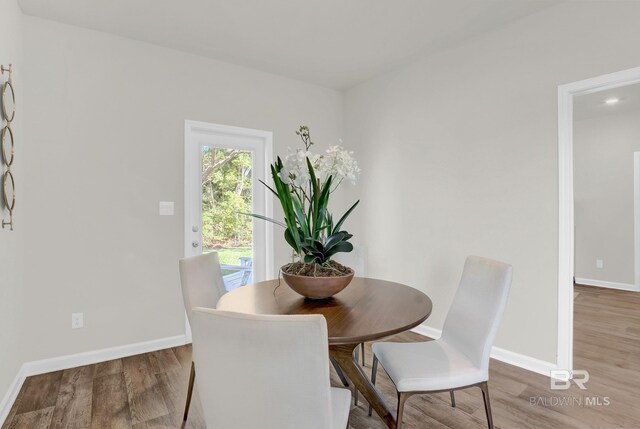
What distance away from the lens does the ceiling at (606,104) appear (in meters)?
3.84

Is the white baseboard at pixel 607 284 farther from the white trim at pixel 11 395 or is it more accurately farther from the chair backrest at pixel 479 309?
the white trim at pixel 11 395

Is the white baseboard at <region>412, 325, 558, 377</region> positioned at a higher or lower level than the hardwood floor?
Result: higher

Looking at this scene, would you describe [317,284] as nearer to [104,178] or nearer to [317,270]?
[317,270]

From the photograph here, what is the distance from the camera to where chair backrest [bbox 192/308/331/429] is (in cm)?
86

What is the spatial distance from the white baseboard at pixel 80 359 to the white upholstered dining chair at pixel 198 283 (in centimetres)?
113

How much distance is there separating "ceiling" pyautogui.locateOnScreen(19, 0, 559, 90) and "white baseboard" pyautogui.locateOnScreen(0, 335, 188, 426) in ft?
8.31

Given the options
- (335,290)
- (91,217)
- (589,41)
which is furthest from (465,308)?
(91,217)

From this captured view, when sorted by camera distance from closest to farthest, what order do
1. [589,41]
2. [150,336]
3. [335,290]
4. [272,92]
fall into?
[335,290] < [589,41] < [150,336] < [272,92]

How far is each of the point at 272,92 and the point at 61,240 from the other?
Result: 2.33 meters

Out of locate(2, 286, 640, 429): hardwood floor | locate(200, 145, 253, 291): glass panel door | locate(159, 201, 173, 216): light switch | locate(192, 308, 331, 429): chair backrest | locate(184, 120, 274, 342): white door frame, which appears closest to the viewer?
locate(192, 308, 331, 429): chair backrest

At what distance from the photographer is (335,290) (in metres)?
1.58

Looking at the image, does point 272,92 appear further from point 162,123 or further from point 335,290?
point 335,290

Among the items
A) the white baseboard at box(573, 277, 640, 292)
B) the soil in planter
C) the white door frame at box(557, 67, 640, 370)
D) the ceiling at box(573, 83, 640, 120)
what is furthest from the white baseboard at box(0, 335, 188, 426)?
the white baseboard at box(573, 277, 640, 292)

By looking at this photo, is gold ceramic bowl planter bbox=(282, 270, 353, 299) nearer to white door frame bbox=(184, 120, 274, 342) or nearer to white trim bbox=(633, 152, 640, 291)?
white door frame bbox=(184, 120, 274, 342)
